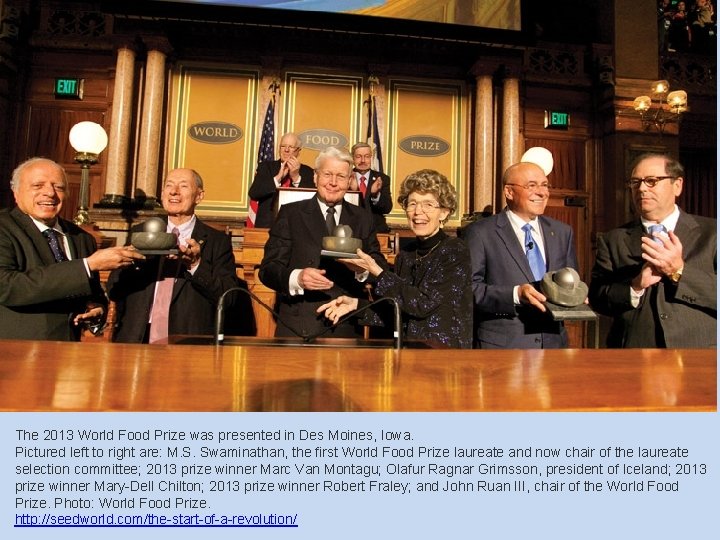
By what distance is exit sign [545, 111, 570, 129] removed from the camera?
272 inches

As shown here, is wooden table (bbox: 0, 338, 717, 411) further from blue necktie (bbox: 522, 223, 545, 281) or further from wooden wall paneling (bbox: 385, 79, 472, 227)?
wooden wall paneling (bbox: 385, 79, 472, 227)

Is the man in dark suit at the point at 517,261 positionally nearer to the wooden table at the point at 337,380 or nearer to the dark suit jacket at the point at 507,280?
the dark suit jacket at the point at 507,280

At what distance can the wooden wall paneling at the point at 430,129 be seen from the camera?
22.0 feet

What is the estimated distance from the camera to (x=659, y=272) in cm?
183

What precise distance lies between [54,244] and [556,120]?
Result: 21.1ft

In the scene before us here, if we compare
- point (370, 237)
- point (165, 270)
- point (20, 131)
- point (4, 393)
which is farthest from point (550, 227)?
point (20, 131)

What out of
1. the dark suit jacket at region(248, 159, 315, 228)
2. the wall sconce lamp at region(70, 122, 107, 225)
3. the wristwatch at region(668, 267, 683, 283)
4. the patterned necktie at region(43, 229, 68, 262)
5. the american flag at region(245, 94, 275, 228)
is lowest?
the wristwatch at region(668, 267, 683, 283)

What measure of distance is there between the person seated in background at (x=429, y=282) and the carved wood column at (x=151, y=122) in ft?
15.8

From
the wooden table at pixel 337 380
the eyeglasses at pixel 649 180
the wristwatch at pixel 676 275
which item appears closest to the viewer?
the wooden table at pixel 337 380

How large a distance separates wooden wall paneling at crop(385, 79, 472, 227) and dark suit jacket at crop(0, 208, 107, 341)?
5.08m

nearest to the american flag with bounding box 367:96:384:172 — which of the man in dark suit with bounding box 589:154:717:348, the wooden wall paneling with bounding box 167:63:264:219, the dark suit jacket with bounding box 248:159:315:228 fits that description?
the wooden wall paneling with bounding box 167:63:264:219

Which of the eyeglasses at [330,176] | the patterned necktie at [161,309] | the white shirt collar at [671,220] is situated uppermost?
the eyeglasses at [330,176]

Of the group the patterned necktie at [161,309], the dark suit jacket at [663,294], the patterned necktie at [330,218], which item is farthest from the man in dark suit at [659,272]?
the patterned necktie at [161,309]

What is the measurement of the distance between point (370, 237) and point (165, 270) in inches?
35.5
